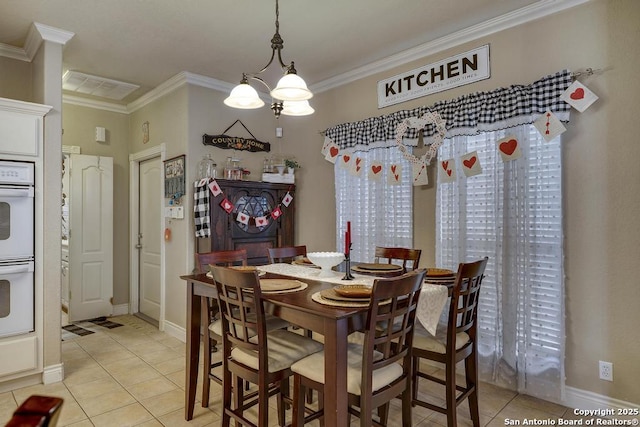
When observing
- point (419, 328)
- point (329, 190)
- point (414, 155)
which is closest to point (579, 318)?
point (419, 328)

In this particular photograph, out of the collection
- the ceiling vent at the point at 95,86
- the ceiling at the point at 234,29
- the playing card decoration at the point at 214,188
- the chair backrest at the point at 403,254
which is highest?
the ceiling at the point at 234,29

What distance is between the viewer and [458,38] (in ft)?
9.86

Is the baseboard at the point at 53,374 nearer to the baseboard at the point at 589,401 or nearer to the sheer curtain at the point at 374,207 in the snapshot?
the sheer curtain at the point at 374,207

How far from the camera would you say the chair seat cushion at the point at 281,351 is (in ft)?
6.31

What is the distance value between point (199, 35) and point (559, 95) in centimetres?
258

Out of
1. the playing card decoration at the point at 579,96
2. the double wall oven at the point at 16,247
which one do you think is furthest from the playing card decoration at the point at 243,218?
the playing card decoration at the point at 579,96

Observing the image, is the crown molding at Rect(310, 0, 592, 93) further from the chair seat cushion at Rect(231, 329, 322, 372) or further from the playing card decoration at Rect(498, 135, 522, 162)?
the chair seat cushion at Rect(231, 329, 322, 372)

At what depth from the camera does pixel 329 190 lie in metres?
4.01

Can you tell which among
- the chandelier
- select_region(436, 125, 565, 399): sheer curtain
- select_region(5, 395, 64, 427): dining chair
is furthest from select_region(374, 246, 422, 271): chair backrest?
select_region(5, 395, 64, 427): dining chair

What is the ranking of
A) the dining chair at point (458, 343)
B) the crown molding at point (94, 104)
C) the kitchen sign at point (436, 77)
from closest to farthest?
the dining chair at point (458, 343), the kitchen sign at point (436, 77), the crown molding at point (94, 104)

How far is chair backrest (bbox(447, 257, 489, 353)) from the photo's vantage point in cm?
199

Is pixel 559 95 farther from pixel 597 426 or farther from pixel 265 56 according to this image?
pixel 265 56

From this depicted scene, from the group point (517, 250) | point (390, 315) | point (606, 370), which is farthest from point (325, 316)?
point (606, 370)

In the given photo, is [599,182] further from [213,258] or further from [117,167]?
[117,167]
